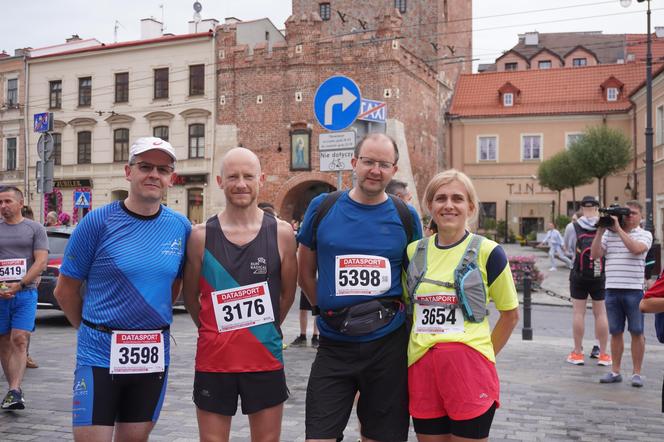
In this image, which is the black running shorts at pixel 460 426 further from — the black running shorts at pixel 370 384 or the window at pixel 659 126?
the window at pixel 659 126

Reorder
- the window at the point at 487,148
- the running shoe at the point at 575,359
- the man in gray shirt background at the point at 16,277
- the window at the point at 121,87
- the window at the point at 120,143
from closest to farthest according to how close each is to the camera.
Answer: the man in gray shirt background at the point at 16,277
the running shoe at the point at 575,359
the window at the point at 120,143
the window at the point at 121,87
the window at the point at 487,148

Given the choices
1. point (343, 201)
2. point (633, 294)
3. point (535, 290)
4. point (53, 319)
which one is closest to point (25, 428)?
point (343, 201)

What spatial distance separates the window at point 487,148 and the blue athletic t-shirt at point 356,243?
43.6 metres

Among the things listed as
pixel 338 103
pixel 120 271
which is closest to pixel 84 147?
pixel 338 103

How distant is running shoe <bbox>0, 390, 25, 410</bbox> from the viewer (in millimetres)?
6145

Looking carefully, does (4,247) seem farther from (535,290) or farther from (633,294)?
(535,290)

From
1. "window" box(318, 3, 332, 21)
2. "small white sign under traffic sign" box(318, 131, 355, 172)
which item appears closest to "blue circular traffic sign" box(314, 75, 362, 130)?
"small white sign under traffic sign" box(318, 131, 355, 172)

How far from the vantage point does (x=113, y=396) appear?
11.6 ft

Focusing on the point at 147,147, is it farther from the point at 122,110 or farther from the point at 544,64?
the point at 544,64

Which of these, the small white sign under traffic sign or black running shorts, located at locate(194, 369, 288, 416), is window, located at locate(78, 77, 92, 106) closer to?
the small white sign under traffic sign

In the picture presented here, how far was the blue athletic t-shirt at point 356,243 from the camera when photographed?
12.3ft

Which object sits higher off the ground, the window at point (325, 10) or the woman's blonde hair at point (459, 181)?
the window at point (325, 10)

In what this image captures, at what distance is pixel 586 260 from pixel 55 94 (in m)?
38.6

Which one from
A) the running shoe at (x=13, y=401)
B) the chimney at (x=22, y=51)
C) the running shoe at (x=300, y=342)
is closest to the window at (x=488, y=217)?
the chimney at (x=22, y=51)
